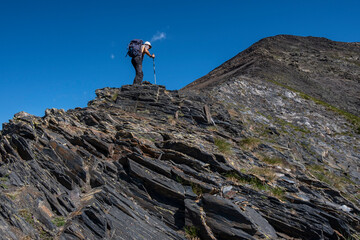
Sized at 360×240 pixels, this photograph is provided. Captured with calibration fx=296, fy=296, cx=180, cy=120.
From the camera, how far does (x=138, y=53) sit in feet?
60.1

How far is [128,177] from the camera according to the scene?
8797 millimetres

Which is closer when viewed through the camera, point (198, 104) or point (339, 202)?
point (339, 202)

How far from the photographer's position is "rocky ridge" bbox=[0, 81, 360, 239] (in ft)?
22.1

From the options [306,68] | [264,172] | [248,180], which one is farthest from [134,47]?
[306,68]

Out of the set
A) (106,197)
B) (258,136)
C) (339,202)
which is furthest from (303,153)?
(106,197)

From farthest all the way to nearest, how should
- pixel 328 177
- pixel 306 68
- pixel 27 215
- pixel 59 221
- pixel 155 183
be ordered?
pixel 306 68 → pixel 328 177 → pixel 155 183 → pixel 59 221 → pixel 27 215

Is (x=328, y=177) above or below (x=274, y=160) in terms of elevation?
above

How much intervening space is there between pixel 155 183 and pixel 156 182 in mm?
62

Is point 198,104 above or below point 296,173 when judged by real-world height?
→ above

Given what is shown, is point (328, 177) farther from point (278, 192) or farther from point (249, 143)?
point (278, 192)

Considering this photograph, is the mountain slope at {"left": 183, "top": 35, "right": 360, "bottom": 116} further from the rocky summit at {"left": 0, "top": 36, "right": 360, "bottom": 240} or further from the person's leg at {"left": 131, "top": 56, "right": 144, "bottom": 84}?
the rocky summit at {"left": 0, "top": 36, "right": 360, "bottom": 240}

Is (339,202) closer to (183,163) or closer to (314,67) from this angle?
(183,163)

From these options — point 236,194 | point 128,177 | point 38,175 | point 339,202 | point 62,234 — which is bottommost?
point 62,234

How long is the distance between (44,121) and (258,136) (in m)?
11.4
